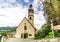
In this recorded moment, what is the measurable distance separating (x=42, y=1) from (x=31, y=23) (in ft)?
32.7

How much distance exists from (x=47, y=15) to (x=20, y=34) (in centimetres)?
1053

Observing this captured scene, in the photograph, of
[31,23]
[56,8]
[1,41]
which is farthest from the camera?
[31,23]

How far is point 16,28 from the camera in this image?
23.2 m

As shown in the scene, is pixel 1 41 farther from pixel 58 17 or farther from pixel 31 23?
pixel 31 23

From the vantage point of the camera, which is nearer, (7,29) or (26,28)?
(7,29)

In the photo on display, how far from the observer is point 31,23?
22.7 metres

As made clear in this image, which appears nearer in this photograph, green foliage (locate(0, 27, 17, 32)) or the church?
green foliage (locate(0, 27, 17, 32))

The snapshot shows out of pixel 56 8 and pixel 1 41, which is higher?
pixel 56 8

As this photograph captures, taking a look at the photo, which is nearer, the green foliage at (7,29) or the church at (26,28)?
the green foliage at (7,29)

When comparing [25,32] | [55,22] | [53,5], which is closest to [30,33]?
[25,32]

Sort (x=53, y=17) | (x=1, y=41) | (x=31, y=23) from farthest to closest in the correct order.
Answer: (x=31, y=23) < (x=53, y=17) < (x=1, y=41)

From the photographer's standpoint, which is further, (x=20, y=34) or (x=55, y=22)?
(x=20, y=34)

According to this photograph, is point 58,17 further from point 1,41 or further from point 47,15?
point 1,41

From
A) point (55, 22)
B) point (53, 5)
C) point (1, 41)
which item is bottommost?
point (1, 41)
